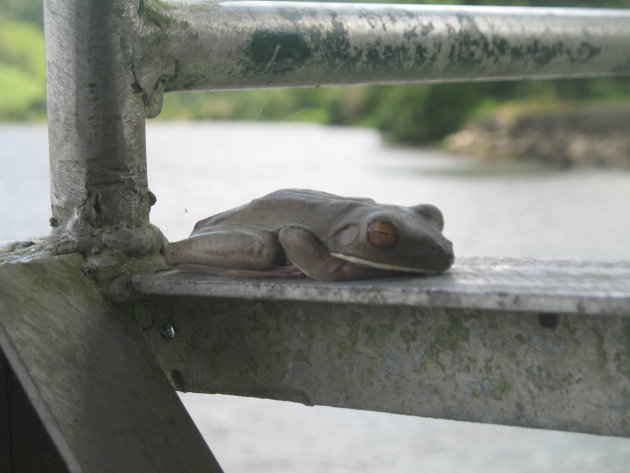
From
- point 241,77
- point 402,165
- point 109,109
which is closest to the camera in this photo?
point 109,109

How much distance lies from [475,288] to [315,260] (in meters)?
0.29

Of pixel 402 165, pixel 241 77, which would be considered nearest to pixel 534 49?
pixel 241 77

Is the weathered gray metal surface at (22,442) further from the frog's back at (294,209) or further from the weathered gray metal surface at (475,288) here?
the frog's back at (294,209)

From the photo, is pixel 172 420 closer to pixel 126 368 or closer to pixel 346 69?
pixel 126 368

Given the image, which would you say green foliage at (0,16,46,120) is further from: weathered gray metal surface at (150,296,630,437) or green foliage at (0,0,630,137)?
weathered gray metal surface at (150,296,630,437)

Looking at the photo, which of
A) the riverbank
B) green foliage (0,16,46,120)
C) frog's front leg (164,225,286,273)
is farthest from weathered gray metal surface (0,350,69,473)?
the riverbank

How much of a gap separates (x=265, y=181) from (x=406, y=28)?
297 centimetres

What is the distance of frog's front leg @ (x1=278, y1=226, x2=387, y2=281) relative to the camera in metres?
1.44

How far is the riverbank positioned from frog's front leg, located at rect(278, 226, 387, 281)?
40.1 feet

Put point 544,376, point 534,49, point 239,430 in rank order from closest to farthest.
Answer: point 544,376 < point 534,49 < point 239,430

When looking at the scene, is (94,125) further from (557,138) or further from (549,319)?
(557,138)

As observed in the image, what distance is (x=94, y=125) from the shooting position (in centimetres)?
162

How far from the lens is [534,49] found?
211 centimetres

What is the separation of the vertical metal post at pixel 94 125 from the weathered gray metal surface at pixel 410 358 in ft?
0.60
